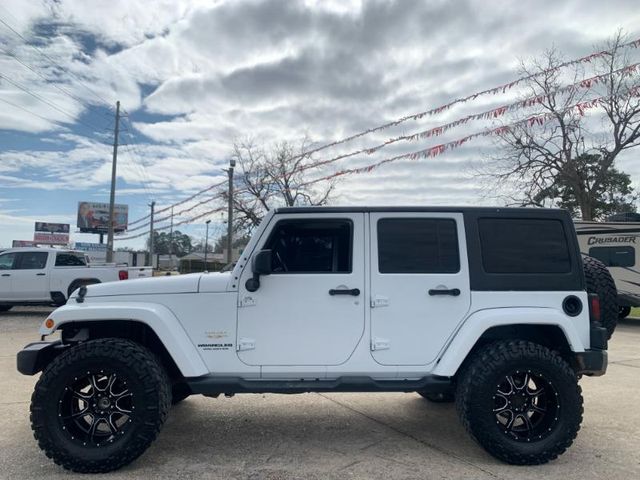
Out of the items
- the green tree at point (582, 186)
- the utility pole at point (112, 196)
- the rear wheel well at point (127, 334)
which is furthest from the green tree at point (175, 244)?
the rear wheel well at point (127, 334)

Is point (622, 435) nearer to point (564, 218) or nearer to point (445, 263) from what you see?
point (564, 218)

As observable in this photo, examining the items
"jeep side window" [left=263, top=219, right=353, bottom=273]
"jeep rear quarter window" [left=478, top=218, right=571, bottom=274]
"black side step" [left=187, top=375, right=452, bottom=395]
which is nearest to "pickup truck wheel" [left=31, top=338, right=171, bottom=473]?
"black side step" [left=187, top=375, right=452, bottom=395]

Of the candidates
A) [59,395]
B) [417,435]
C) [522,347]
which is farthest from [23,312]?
[522,347]

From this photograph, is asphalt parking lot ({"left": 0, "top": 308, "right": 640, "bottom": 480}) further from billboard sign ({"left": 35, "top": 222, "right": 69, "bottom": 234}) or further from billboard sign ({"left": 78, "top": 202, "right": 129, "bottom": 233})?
billboard sign ({"left": 35, "top": 222, "right": 69, "bottom": 234})

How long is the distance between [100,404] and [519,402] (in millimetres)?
3233

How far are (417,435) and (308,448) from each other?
1.04 m

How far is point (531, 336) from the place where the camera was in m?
4.26

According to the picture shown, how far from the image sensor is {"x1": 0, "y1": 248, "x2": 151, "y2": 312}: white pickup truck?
13.1 m

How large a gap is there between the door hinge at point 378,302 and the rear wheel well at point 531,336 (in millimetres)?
827

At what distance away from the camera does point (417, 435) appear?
455 centimetres

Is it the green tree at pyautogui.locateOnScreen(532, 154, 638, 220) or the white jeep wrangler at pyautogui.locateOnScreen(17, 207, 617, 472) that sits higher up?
the green tree at pyautogui.locateOnScreen(532, 154, 638, 220)

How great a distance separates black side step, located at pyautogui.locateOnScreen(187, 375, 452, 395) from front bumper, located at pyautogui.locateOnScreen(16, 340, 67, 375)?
3.75ft

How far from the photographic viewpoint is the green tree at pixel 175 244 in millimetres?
104500

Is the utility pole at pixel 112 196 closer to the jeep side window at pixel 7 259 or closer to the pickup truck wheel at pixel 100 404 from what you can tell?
the jeep side window at pixel 7 259
